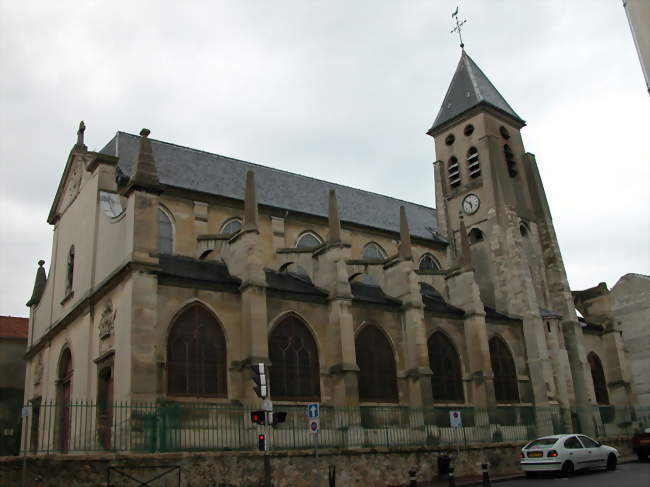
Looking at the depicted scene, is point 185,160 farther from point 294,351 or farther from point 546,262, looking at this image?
point 546,262

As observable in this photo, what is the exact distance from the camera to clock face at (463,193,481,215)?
33.7 metres

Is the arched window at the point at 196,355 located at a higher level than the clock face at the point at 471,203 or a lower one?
lower

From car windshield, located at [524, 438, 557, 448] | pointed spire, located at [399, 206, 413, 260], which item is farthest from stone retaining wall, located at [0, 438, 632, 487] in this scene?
pointed spire, located at [399, 206, 413, 260]

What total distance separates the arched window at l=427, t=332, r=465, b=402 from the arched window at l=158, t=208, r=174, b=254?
10.7 metres

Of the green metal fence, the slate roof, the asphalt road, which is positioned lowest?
the asphalt road

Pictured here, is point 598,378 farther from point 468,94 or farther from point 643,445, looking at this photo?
point 468,94

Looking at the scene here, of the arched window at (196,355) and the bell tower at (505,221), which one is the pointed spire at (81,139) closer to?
the arched window at (196,355)

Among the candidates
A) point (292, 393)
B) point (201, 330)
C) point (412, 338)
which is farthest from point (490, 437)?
point (201, 330)

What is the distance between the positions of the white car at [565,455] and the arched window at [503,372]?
29.6ft

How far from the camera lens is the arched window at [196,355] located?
19.0 m

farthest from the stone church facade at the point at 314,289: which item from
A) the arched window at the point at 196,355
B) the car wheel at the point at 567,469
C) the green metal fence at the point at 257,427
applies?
the car wheel at the point at 567,469

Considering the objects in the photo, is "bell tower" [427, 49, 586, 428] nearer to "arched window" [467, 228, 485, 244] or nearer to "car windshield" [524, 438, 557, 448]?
"arched window" [467, 228, 485, 244]

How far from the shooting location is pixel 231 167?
29766mm

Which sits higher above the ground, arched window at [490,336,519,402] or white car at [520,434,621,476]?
arched window at [490,336,519,402]
